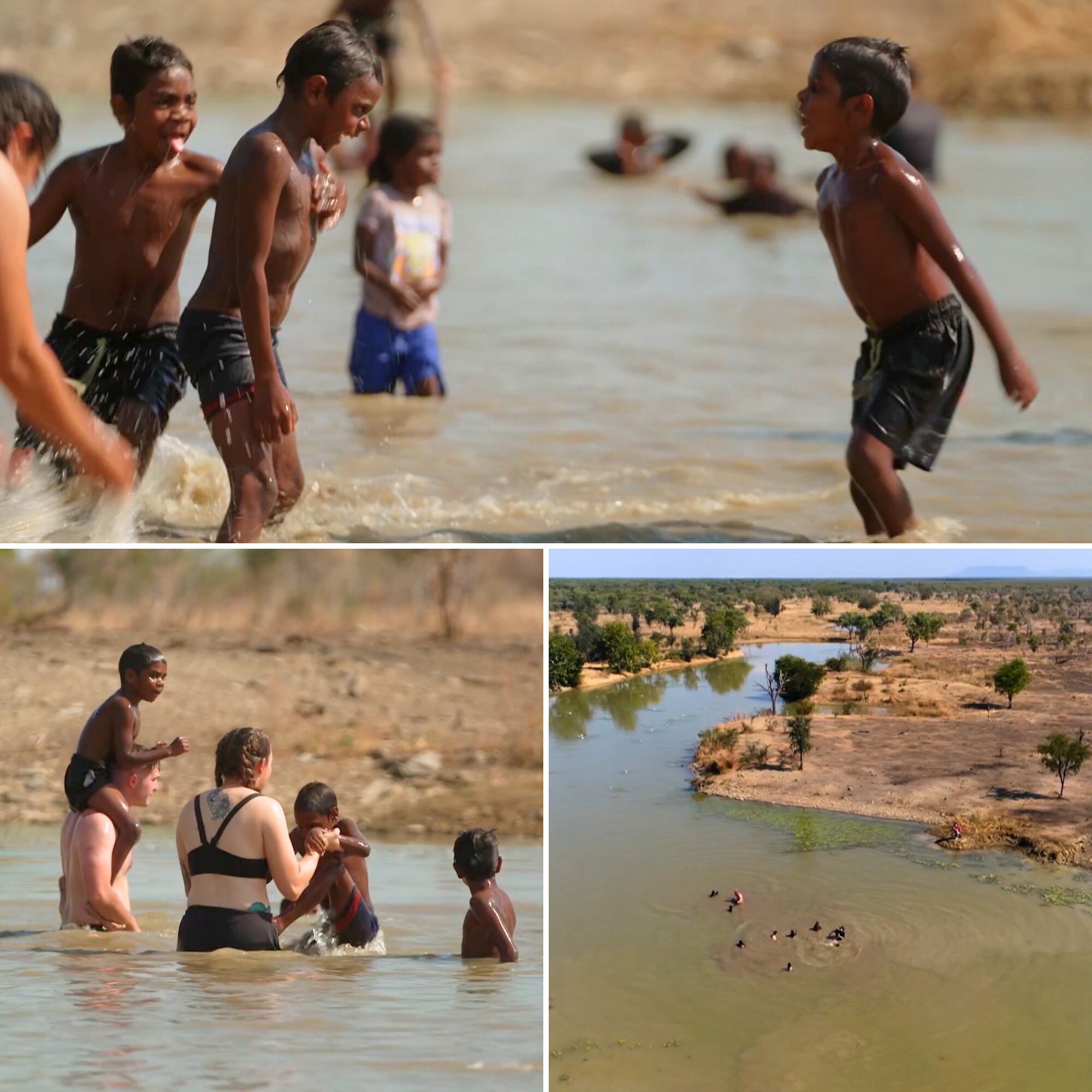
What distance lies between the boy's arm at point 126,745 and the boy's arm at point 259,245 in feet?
3.03

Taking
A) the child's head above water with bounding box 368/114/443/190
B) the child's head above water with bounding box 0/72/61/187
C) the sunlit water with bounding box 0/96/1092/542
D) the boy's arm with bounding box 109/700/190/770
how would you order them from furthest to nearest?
the child's head above water with bounding box 368/114/443/190, the sunlit water with bounding box 0/96/1092/542, the boy's arm with bounding box 109/700/190/770, the child's head above water with bounding box 0/72/61/187

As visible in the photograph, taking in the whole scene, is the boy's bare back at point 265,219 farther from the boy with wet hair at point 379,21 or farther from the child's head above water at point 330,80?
the boy with wet hair at point 379,21

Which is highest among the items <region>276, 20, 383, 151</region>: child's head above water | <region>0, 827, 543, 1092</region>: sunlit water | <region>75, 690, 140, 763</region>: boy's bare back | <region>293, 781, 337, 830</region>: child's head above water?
<region>276, 20, 383, 151</region>: child's head above water

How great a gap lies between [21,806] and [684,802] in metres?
2.62

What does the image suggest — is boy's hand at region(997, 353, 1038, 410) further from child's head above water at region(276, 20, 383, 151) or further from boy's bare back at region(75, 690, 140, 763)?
boy's bare back at region(75, 690, 140, 763)

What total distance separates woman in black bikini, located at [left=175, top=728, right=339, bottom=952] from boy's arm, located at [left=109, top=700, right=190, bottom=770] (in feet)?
0.94

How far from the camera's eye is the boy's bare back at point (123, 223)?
4.75 metres

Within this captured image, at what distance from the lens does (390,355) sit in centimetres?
675

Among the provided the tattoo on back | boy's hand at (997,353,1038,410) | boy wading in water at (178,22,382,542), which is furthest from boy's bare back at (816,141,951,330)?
the tattoo on back

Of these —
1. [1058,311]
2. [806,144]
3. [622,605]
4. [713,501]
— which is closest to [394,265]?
[713,501]

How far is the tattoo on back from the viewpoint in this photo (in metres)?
4.48

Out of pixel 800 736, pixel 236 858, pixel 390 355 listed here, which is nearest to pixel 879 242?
pixel 800 736

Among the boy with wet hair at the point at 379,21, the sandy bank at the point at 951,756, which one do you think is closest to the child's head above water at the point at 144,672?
the sandy bank at the point at 951,756

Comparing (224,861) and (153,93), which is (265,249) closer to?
(153,93)
